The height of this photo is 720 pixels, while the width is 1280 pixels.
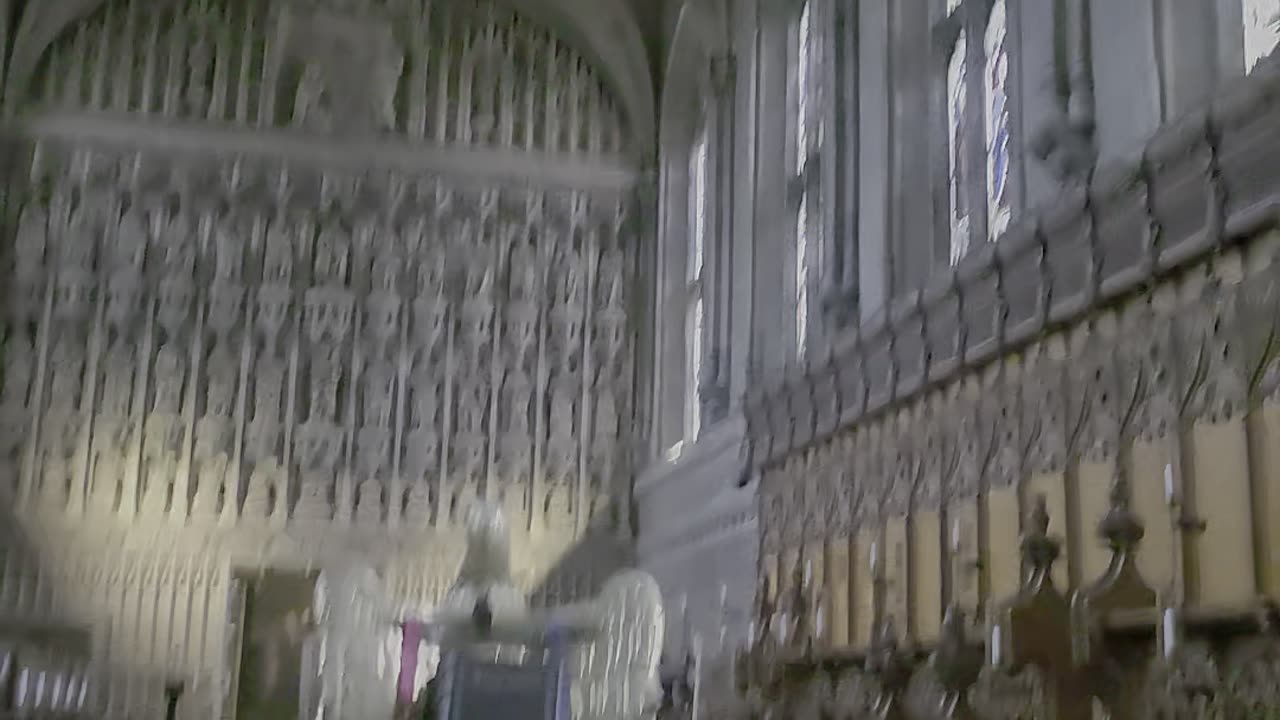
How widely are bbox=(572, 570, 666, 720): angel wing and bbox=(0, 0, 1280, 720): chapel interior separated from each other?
0.04 metres

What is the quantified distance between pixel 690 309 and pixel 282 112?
196 inches

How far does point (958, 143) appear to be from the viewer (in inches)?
353

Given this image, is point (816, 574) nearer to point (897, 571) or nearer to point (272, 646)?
point (897, 571)

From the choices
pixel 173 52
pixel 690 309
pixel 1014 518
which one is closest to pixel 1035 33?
pixel 1014 518

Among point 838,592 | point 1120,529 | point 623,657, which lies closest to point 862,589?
point 838,592

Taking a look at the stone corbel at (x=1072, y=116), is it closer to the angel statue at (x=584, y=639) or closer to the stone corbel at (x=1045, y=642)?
the stone corbel at (x=1045, y=642)

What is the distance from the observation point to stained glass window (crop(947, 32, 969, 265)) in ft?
28.6

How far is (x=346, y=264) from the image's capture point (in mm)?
15359

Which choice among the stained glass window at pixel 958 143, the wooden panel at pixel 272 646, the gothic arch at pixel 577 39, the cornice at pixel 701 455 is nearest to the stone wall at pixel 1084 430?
the stained glass window at pixel 958 143

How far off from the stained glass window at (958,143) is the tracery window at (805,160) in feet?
5.69

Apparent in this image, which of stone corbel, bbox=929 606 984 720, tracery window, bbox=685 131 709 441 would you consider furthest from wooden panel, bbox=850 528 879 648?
tracery window, bbox=685 131 709 441

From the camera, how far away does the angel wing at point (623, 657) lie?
33.7ft

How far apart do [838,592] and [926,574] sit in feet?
4.38

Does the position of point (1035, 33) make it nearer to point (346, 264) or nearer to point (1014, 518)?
point (1014, 518)
